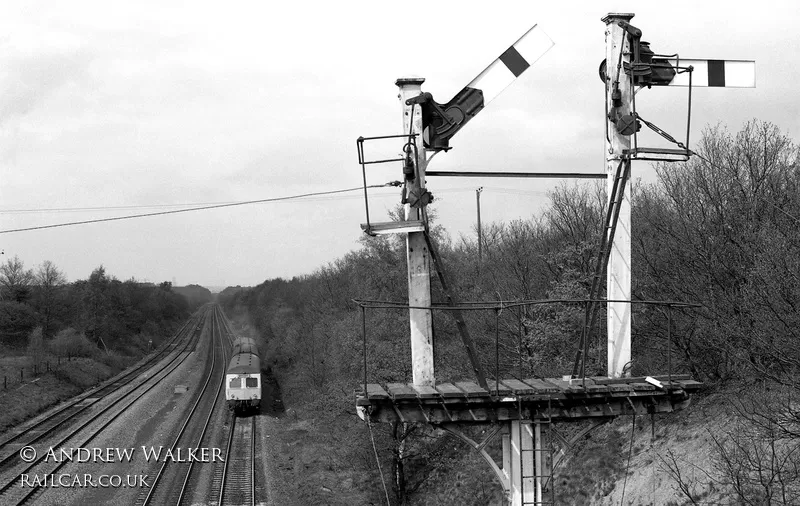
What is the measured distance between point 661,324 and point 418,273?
42.8ft

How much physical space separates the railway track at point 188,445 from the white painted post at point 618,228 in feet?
61.9

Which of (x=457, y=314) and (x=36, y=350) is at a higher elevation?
(x=457, y=314)

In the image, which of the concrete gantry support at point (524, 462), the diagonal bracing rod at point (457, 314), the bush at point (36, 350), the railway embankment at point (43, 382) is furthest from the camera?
the bush at point (36, 350)

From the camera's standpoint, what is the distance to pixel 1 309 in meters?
61.1

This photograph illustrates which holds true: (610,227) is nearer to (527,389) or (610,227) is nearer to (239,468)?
(527,389)

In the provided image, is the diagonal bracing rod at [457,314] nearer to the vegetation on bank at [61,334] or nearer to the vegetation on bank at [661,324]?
the vegetation on bank at [661,324]

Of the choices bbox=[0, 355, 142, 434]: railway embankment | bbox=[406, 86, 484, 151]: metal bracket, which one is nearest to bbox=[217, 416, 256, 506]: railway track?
bbox=[0, 355, 142, 434]: railway embankment

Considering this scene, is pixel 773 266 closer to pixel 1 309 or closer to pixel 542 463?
pixel 542 463

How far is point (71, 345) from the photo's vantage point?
57812 millimetres

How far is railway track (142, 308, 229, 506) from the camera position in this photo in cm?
2423

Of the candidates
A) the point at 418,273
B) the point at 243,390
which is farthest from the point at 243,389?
the point at 418,273

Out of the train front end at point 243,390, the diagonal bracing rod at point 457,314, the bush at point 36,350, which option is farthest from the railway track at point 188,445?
the diagonal bracing rod at point 457,314

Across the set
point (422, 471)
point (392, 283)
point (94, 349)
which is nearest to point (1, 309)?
point (94, 349)

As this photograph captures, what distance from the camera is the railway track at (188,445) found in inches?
954
